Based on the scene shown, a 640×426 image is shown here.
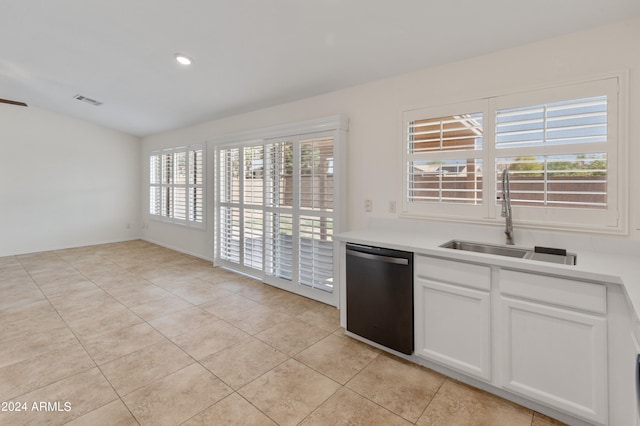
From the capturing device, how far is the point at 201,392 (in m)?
2.03

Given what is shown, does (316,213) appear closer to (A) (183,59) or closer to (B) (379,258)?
(B) (379,258)

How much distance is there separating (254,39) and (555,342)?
120 inches

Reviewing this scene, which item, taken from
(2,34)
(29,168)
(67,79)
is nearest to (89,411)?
(2,34)

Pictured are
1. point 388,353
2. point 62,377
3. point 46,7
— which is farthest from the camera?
point 46,7

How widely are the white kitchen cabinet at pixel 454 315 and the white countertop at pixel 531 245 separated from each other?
0.12 metres

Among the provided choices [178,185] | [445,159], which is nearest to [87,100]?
[178,185]

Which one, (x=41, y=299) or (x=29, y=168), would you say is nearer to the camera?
(x=41, y=299)

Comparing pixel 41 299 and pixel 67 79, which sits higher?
pixel 67 79

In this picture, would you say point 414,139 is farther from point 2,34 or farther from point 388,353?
point 2,34

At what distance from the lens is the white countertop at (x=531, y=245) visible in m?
1.60

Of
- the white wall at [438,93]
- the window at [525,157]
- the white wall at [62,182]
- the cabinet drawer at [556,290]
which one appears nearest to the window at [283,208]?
the white wall at [438,93]

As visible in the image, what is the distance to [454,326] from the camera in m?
2.11

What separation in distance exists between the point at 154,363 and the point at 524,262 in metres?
2.62

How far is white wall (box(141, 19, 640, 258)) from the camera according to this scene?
198 centimetres
